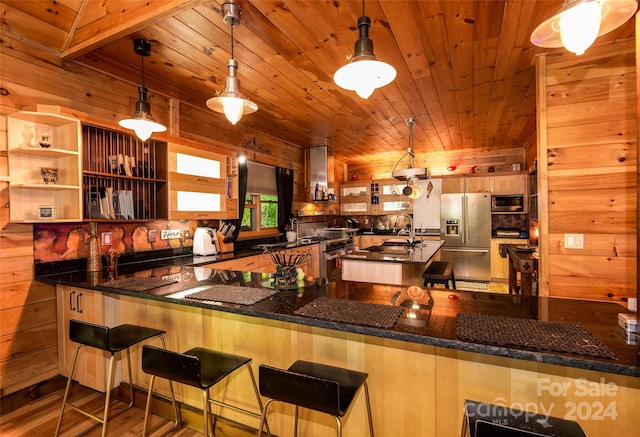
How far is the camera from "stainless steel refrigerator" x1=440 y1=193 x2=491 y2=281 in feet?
19.3

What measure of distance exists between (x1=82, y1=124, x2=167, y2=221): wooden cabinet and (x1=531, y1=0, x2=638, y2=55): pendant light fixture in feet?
9.75

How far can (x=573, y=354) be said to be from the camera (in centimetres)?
99

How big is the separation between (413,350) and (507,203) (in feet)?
17.9

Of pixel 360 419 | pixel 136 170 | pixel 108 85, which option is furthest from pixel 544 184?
pixel 108 85

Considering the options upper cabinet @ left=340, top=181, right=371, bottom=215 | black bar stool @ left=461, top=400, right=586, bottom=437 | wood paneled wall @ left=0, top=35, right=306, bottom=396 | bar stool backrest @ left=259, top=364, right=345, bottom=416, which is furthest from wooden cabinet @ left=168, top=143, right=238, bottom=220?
upper cabinet @ left=340, top=181, right=371, bottom=215

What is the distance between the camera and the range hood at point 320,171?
586 centimetres

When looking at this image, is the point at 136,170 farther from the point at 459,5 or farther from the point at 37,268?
the point at 459,5

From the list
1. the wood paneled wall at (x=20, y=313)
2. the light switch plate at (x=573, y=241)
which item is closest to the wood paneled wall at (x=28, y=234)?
the wood paneled wall at (x=20, y=313)

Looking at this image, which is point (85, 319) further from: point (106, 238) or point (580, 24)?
point (580, 24)

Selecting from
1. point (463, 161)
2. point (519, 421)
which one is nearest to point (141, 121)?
point (519, 421)

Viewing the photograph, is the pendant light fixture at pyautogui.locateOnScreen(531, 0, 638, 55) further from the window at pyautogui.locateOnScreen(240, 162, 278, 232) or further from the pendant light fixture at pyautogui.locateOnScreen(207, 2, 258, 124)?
the window at pyautogui.locateOnScreen(240, 162, 278, 232)

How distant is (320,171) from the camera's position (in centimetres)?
591

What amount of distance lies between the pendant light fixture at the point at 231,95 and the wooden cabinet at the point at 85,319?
5.06 feet

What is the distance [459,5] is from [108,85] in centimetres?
292
